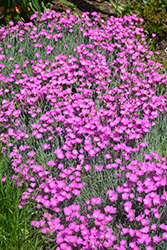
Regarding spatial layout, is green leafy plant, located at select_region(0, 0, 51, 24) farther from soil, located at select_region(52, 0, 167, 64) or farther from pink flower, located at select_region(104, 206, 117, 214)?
pink flower, located at select_region(104, 206, 117, 214)

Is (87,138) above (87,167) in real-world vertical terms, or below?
above

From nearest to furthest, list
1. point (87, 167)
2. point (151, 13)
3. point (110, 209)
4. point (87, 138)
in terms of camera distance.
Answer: point (110, 209) → point (87, 167) → point (87, 138) → point (151, 13)

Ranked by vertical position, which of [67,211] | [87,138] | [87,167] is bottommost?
[67,211]

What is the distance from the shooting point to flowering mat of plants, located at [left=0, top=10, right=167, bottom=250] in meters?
2.09

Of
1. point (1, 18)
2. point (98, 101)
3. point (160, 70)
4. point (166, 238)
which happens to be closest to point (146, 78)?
point (160, 70)

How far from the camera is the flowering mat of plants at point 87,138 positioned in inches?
82.4

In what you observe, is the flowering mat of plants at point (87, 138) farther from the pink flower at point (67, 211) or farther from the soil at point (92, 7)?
the soil at point (92, 7)

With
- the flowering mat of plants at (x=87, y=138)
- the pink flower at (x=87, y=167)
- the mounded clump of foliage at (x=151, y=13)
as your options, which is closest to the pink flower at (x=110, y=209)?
the flowering mat of plants at (x=87, y=138)

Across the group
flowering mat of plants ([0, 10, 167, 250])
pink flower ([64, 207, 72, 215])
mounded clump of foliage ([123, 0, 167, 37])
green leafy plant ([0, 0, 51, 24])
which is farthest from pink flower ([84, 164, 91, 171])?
green leafy plant ([0, 0, 51, 24])

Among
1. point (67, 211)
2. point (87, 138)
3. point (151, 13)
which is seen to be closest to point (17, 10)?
point (151, 13)

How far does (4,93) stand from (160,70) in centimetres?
228

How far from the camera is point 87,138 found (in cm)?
265

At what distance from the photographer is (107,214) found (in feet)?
7.32

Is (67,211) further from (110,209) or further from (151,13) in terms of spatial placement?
(151,13)
